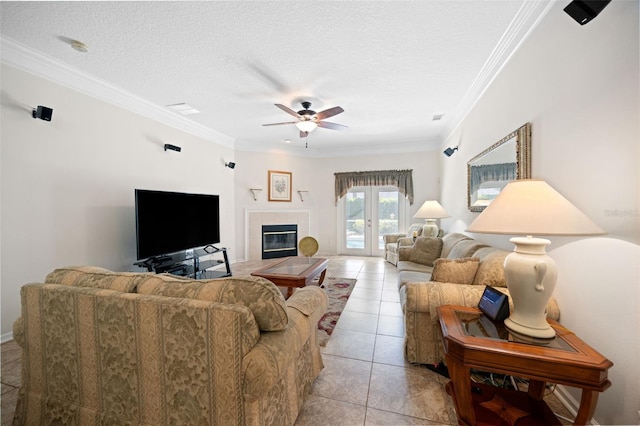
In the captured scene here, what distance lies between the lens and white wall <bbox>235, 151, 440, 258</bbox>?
604 centimetres

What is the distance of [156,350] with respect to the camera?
120 cm

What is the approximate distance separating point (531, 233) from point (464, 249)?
5.94 ft

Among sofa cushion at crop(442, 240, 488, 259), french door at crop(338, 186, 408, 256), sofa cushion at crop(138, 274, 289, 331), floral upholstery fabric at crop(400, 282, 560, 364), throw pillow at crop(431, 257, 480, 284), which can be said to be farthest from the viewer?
french door at crop(338, 186, 408, 256)

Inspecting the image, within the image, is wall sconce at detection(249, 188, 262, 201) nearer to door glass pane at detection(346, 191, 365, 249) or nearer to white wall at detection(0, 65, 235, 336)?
white wall at detection(0, 65, 235, 336)

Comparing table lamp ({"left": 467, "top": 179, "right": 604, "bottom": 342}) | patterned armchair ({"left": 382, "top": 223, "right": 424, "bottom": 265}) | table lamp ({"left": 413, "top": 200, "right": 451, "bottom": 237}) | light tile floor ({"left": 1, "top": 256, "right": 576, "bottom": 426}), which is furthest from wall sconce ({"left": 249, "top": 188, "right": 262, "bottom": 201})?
table lamp ({"left": 467, "top": 179, "right": 604, "bottom": 342})

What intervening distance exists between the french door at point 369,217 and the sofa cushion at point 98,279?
5.61m

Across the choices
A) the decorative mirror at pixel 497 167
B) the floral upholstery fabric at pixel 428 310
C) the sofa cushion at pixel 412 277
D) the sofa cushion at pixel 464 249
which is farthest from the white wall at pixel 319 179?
the floral upholstery fabric at pixel 428 310

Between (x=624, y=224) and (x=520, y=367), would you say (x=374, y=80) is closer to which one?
(x=624, y=224)

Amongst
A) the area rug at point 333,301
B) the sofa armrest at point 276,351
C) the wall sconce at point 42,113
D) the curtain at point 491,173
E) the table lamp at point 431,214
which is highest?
the wall sconce at point 42,113

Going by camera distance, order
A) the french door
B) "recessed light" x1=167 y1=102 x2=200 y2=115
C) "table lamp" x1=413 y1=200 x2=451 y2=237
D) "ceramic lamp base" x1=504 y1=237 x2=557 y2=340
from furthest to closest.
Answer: the french door, "table lamp" x1=413 y1=200 x2=451 y2=237, "recessed light" x1=167 y1=102 x2=200 y2=115, "ceramic lamp base" x1=504 y1=237 x2=557 y2=340

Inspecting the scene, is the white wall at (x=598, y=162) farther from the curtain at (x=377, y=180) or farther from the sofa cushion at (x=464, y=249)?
the curtain at (x=377, y=180)

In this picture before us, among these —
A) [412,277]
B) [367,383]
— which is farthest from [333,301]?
[367,383]

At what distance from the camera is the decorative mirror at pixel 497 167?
84.6 inches

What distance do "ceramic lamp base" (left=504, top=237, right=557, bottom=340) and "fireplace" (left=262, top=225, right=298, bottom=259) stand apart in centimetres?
535
